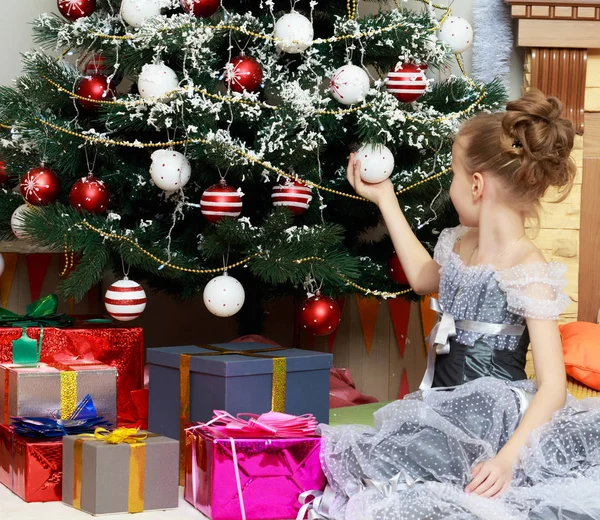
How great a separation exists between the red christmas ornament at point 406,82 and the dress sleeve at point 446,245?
343mm

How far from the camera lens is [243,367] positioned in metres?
1.70

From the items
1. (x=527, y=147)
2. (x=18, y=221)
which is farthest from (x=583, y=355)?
(x=18, y=221)

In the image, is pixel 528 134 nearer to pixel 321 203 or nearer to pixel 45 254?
pixel 321 203

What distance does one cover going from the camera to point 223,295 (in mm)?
1981

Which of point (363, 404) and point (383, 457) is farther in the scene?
point (363, 404)

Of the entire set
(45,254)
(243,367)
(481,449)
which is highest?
(45,254)

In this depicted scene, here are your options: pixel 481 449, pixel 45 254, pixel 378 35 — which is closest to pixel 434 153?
pixel 378 35

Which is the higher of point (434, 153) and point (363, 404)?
point (434, 153)

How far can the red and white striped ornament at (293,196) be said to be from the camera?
1995 mm

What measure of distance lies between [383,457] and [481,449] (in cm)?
16

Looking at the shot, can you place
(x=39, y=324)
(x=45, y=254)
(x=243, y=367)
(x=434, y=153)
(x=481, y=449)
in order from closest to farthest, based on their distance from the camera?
(x=481, y=449)
(x=243, y=367)
(x=39, y=324)
(x=434, y=153)
(x=45, y=254)

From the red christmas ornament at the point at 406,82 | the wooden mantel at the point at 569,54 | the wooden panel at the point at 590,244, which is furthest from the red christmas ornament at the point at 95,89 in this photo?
the wooden panel at the point at 590,244

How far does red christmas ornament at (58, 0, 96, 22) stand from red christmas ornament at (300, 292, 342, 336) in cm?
84

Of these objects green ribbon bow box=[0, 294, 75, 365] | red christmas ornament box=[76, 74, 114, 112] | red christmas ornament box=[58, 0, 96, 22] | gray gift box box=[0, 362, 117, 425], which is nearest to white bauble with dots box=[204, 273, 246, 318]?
gray gift box box=[0, 362, 117, 425]
